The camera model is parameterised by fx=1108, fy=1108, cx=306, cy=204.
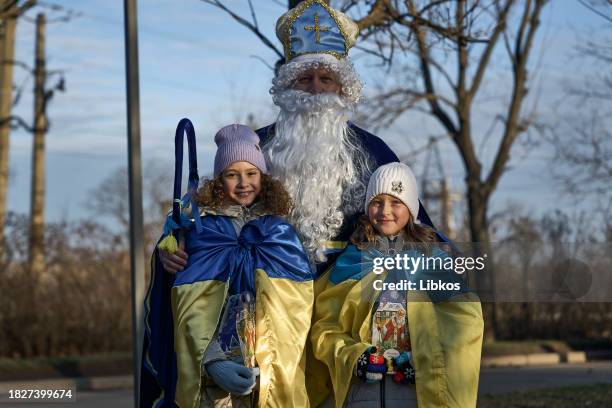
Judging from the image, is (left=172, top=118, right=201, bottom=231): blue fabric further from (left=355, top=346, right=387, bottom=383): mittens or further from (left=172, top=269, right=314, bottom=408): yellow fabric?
(left=355, top=346, right=387, bottom=383): mittens

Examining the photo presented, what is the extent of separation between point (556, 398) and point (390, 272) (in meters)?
5.98

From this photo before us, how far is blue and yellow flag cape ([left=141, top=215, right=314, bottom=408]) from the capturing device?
16.8ft

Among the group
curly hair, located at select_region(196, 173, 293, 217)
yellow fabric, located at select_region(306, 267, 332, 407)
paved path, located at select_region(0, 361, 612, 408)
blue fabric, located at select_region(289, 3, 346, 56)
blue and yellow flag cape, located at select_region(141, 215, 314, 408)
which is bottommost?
paved path, located at select_region(0, 361, 612, 408)

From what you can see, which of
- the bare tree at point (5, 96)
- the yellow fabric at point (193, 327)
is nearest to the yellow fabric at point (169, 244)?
the yellow fabric at point (193, 327)

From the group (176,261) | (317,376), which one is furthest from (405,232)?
(176,261)

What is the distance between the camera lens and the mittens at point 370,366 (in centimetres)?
507

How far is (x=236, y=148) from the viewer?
538 centimetres

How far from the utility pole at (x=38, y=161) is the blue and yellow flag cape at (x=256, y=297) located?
1135cm

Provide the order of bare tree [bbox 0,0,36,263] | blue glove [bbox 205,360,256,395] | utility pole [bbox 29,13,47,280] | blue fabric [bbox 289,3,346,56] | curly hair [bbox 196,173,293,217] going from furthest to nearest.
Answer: bare tree [bbox 0,0,36,263], utility pole [bbox 29,13,47,280], blue fabric [bbox 289,3,346,56], curly hair [bbox 196,173,293,217], blue glove [bbox 205,360,256,395]

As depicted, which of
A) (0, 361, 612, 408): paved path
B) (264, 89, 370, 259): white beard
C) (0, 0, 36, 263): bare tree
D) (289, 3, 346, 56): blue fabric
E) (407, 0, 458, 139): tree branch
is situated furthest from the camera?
(0, 0, 36, 263): bare tree

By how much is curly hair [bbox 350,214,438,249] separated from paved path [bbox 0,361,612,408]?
21.1ft

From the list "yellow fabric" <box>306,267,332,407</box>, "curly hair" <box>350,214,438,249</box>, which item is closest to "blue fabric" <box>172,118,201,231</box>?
"yellow fabric" <box>306,267,332,407</box>

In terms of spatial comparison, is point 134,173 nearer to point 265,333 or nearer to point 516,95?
point 265,333

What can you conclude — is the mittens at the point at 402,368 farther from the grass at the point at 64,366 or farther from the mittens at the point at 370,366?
the grass at the point at 64,366
